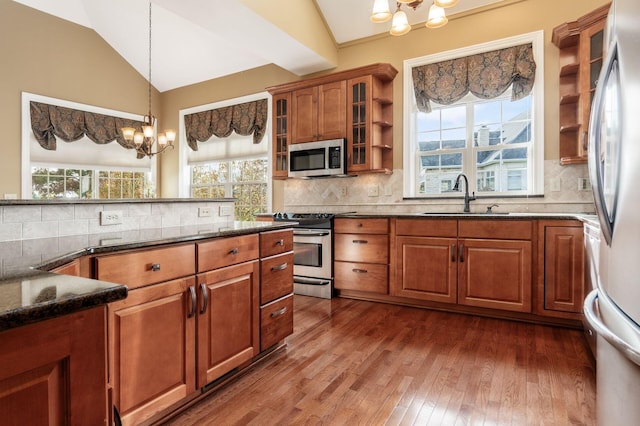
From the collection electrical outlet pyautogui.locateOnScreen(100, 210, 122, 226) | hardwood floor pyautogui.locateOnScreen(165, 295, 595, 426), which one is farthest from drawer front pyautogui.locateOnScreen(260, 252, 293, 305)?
electrical outlet pyautogui.locateOnScreen(100, 210, 122, 226)

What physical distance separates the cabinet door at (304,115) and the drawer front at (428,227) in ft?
5.04

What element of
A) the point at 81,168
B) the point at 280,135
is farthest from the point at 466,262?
the point at 81,168

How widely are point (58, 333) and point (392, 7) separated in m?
4.24

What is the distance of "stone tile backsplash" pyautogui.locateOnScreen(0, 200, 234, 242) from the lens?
153 centimetres

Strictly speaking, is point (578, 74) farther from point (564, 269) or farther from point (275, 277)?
point (275, 277)

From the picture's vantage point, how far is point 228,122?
216 inches

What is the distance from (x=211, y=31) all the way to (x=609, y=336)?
391 cm

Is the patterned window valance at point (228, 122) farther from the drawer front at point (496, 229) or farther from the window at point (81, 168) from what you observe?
the drawer front at point (496, 229)

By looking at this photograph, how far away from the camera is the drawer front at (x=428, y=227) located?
3.16 metres

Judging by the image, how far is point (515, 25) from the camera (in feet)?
11.4

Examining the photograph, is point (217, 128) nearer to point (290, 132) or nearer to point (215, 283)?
point (290, 132)

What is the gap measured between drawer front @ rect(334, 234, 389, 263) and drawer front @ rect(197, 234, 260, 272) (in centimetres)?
165

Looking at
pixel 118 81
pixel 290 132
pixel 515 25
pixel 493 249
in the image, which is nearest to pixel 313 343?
pixel 493 249

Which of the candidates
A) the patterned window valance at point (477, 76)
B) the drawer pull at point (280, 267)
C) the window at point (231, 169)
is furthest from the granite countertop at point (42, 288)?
the window at point (231, 169)
